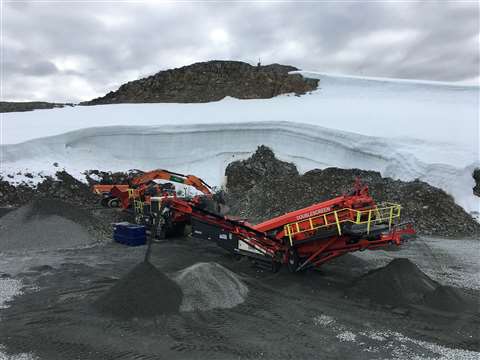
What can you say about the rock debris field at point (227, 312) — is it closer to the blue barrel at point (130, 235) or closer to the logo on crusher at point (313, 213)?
the logo on crusher at point (313, 213)

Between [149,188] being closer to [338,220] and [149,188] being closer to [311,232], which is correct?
[311,232]

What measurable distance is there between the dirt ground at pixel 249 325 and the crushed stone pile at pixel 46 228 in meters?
1.78

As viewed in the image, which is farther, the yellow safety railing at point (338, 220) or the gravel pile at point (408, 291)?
the yellow safety railing at point (338, 220)

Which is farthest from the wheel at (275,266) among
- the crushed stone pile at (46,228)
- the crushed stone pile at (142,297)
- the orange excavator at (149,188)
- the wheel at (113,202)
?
the wheel at (113,202)

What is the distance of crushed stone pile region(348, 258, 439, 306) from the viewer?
6965 mm

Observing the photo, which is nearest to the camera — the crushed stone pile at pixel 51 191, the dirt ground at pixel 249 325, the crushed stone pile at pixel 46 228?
the dirt ground at pixel 249 325

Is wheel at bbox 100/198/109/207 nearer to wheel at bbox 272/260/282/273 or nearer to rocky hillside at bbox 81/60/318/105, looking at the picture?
wheel at bbox 272/260/282/273

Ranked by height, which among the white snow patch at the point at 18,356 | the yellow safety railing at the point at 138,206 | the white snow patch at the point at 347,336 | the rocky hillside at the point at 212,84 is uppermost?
the rocky hillside at the point at 212,84

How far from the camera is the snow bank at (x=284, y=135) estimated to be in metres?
17.4

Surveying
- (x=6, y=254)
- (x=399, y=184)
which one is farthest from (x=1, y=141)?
(x=399, y=184)

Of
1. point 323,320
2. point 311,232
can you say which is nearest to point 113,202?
point 311,232

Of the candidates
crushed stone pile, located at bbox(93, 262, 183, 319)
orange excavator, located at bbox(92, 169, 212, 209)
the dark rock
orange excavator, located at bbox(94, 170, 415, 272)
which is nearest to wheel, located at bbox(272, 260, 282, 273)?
orange excavator, located at bbox(94, 170, 415, 272)

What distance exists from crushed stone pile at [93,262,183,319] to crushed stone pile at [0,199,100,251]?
4.93m

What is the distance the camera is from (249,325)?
5.89 meters
